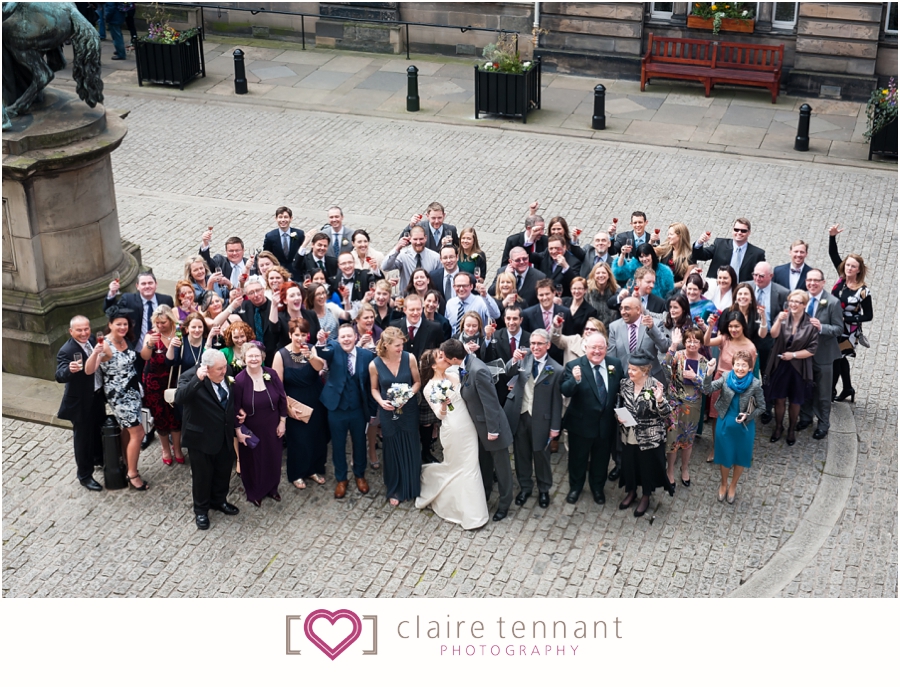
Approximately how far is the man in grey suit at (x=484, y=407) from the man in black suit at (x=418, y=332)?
0.65 meters

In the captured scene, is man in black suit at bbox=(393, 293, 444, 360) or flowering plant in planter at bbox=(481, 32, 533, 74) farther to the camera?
flowering plant in planter at bbox=(481, 32, 533, 74)

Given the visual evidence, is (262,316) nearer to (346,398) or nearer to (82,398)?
(346,398)

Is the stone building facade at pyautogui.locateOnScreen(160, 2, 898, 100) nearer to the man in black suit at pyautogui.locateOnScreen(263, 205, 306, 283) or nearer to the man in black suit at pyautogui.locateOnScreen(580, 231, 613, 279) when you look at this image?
the man in black suit at pyautogui.locateOnScreen(580, 231, 613, 279)

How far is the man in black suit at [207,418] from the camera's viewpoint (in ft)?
30.1

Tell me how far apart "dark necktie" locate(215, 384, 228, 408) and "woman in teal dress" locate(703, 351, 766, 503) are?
4.11m

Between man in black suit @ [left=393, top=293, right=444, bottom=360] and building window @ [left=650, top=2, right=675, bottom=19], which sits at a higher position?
building window @ [left=650, top=2, right=675, bottom=19]

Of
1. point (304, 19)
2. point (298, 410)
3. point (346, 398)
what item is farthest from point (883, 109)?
point (304, 19)

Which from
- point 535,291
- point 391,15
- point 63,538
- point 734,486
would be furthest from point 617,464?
point 391,15

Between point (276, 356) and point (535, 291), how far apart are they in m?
2.86

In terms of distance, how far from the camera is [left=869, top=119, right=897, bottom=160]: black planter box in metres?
18.0

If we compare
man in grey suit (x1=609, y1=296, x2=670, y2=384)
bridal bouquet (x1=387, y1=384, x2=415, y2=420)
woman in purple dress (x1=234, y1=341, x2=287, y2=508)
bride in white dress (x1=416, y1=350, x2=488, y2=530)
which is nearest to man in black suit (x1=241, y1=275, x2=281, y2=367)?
woman in purple dress (x1=234, y1=341, x2=287, y2=508)

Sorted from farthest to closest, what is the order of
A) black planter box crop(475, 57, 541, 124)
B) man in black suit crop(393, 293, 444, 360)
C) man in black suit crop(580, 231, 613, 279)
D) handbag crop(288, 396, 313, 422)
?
black planter box crop(475, 57, 541, 124) < man in black suit crop(580, 231, 613, 279) < man in black suit crop(393, 293, 444, 360) < handbag crop(288, 396, 313, 422)
